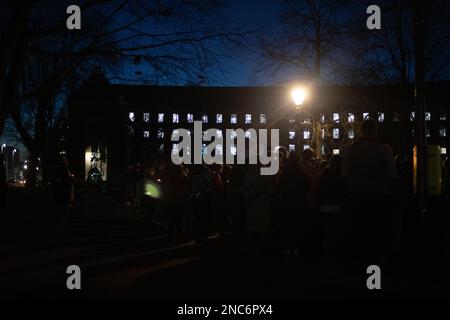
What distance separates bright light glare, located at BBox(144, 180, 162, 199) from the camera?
1941cm

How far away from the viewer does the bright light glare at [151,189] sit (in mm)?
19411

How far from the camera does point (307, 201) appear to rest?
35.4ft

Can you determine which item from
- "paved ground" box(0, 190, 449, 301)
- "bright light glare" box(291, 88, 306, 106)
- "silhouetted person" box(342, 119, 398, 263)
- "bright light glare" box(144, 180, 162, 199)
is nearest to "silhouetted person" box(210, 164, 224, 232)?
"paved ground" box(0, 190, 449, 301)

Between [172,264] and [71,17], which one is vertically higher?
[71,17]

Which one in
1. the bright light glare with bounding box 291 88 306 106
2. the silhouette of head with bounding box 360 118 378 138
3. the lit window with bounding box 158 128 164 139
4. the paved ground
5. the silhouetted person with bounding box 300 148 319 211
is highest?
the lit window with bounding box 158 128 164 139

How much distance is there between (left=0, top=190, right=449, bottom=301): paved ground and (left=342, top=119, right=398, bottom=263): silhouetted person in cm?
60

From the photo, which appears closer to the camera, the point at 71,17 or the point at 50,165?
the point at 71,17

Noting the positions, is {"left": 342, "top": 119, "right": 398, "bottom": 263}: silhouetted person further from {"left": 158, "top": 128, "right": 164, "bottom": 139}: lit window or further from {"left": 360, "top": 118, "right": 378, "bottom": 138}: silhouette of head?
{"left": 158, "top": 128, "right": 164, "bottom": 139}: lit window

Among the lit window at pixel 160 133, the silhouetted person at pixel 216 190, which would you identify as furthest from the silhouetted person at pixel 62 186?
the lit window at pixel 160 133

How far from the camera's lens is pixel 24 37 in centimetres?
1320

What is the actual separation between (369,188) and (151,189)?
13393mm
